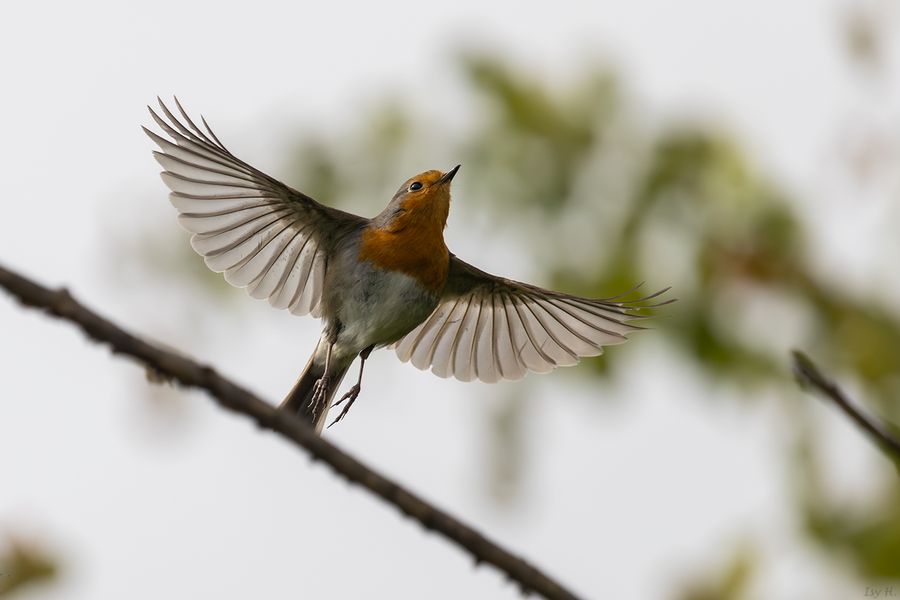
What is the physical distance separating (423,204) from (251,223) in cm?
78

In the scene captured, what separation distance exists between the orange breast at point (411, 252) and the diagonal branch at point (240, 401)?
9.51ft

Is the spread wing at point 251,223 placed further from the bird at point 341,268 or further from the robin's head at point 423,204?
the robin's head at point 423,204

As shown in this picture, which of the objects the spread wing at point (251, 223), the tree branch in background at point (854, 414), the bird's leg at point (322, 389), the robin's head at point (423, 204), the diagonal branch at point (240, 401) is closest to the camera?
the diagonal branch at point (240, 401)

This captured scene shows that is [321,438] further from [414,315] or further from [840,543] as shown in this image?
[840,543]

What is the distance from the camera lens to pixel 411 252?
480 cm

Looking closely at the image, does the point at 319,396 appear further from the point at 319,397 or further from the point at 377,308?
the point at 377,308

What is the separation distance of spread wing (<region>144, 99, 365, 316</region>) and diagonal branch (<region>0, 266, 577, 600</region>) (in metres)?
2.60

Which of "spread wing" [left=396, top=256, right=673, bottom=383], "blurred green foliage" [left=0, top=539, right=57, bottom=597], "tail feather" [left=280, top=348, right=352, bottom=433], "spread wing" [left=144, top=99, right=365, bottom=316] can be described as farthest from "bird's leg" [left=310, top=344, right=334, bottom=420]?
"blurred green foliage" [left=0, top=539, right=57, bottom=597]

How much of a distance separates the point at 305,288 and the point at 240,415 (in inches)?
129

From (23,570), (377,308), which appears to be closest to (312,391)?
(377,308)

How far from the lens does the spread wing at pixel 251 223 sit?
4445 millimetres

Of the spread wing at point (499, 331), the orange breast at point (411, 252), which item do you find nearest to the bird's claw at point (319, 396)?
the orange breast at point (411, 252)

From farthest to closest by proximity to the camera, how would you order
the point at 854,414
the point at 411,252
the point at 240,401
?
the point at 411,252 → the point at 854,414 → the point at 240,401

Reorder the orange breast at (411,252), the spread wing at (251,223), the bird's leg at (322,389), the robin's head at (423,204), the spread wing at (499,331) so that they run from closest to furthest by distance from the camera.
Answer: the spread wing at (251,223)
the bird's leg at (322,389)
the orange breast at (411,252)
the robin's head at (423,204)
the spread wing at (499,331)
